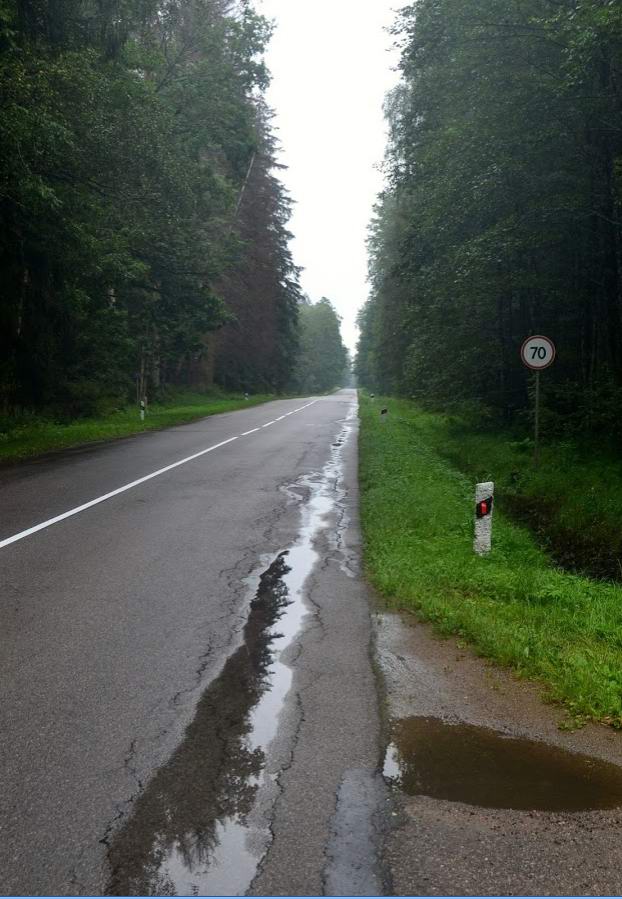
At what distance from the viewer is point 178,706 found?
4.23 meters

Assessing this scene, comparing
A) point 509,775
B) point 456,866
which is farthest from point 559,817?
point 456,866

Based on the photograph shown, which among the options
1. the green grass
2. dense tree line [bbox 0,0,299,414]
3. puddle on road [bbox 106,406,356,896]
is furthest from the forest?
puddle on road [bbox 106,406,356,896]

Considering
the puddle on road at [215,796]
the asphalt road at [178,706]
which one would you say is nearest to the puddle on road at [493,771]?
the asphalt road at [178,706]

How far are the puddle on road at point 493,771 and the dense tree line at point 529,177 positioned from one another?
11119 mm

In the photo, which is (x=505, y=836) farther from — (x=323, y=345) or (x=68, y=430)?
(x=323, y=345)

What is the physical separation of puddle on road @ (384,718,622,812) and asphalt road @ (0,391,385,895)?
0.20m

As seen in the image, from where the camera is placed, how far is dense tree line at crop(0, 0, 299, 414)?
1389cm

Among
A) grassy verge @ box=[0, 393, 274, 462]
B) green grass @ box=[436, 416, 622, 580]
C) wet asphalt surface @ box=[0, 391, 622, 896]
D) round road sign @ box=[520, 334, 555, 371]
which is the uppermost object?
round road sign @ box=[520, 334, 555, 371]

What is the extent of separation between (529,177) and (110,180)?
9247 mm

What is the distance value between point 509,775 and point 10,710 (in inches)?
109

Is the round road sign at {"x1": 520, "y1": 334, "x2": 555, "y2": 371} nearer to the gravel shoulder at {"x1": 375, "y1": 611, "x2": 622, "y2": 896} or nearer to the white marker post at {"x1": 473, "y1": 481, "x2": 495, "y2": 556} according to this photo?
the white marker post at {"x1": 473, "y1": 481, "x2": 495, "y2": 556}

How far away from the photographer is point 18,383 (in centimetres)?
2009

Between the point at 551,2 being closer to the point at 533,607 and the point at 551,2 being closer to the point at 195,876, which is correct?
the point at 533,607

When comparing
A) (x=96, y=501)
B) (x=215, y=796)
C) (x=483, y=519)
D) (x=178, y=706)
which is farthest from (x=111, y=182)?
(x=215, y=796)
